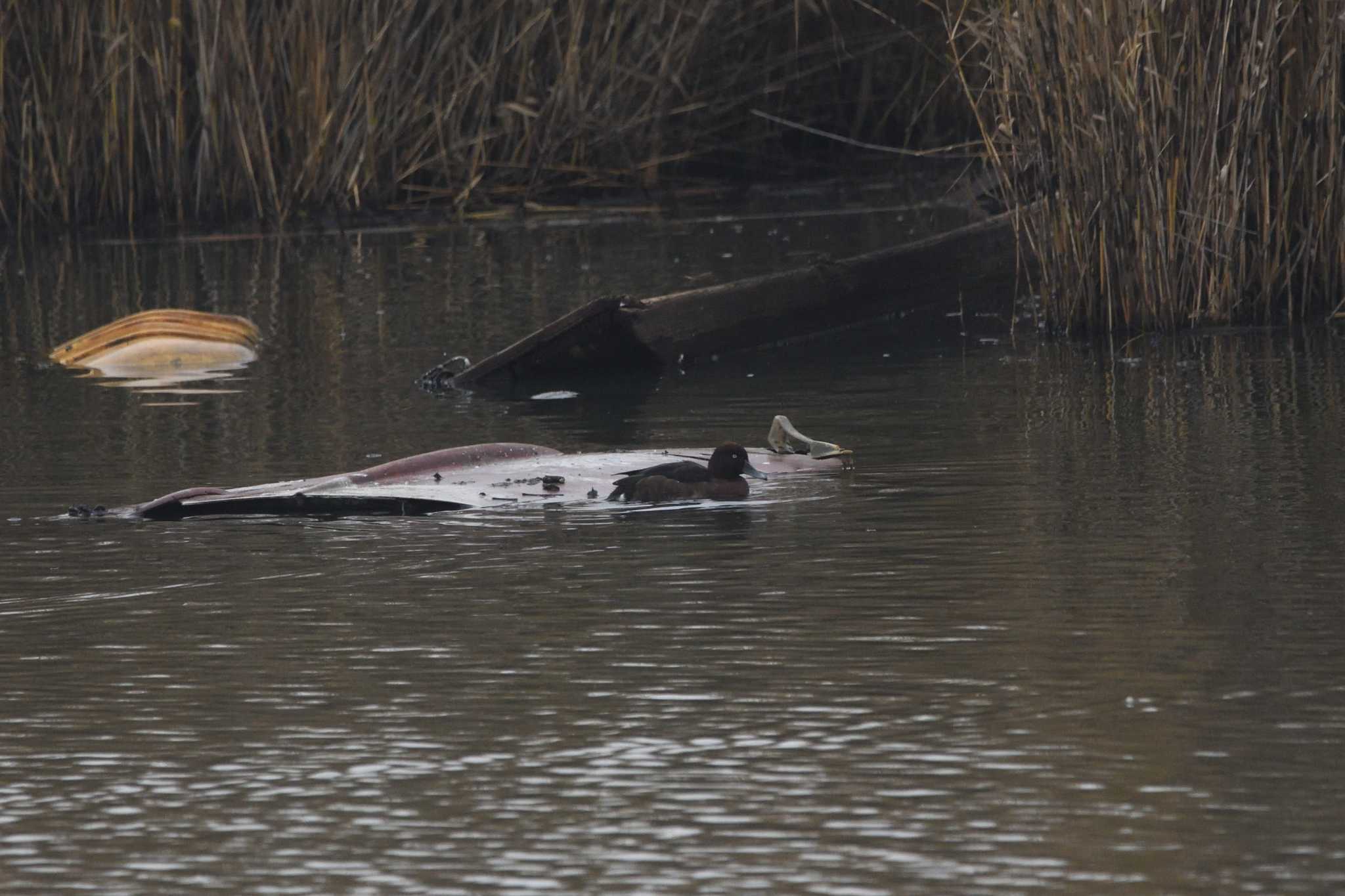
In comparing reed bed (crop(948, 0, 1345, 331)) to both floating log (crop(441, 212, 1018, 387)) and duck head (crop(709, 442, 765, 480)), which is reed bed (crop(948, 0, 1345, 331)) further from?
duck head (crop(709, 442, 765, 480))

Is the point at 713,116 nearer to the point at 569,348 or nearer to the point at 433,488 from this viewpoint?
the point at 569,348

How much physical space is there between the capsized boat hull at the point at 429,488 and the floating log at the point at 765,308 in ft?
11.1

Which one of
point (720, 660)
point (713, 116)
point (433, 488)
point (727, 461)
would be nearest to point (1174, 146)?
point (727, 461)

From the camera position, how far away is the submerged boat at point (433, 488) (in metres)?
8.30

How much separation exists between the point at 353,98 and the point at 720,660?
13929 millimetres

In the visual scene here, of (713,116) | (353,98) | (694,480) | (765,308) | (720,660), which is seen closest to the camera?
(720,660)

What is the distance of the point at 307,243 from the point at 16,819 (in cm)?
1478

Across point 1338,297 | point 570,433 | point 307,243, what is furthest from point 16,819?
point 307,243

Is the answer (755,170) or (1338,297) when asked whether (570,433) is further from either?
(755,170)

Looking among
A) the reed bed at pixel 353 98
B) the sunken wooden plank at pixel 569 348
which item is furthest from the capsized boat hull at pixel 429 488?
the reed bed at pixel 353 98

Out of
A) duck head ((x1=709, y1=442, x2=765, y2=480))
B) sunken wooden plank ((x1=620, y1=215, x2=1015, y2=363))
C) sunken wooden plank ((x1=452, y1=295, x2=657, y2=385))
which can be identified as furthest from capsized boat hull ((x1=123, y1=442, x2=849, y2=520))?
sunken wooden plank ((x1=620, y1=215, x2=1015, y2=363))

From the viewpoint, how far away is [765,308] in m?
13.0

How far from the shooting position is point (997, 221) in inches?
553

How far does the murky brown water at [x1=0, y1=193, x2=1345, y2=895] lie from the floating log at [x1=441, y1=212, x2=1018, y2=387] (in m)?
1.02
